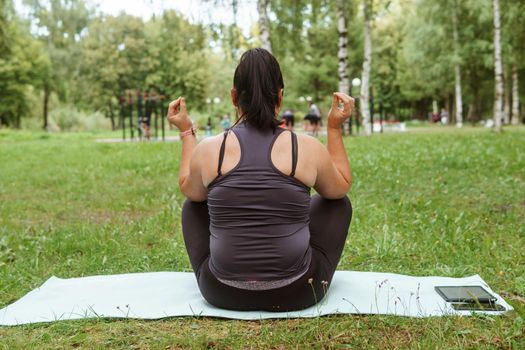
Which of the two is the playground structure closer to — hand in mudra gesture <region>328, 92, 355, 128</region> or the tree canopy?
the tree canopy

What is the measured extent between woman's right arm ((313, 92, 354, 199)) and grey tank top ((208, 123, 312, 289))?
0.13 meters

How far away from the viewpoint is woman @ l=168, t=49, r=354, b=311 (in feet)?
8.93

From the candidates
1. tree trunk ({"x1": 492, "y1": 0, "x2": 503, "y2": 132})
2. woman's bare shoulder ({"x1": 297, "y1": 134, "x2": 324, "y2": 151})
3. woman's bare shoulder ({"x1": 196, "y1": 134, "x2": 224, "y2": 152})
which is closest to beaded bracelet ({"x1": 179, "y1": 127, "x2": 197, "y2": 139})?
woman's bare shoulder ({"x1": 196, "y1": 134, "x2": 224, "y2": 152})

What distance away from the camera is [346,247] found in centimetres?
477

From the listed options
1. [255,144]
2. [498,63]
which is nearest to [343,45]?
[498,63]

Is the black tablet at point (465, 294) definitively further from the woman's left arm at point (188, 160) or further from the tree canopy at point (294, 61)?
the tree canopy at point (294, 61)

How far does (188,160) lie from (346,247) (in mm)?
2131

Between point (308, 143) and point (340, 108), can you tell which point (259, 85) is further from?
point (340, 108)

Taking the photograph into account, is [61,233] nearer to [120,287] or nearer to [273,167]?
[120,287]

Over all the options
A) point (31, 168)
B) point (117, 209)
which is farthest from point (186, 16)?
point (117, 209)

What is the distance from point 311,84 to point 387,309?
131 feet

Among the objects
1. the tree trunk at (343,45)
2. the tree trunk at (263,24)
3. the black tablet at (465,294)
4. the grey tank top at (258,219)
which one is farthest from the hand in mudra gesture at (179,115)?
the tree trunk at (343,45)

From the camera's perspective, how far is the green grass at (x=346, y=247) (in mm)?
2750

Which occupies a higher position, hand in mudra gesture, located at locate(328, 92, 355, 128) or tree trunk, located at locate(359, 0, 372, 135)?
tree trunk, located at locate(359, 0, 372, 135)
